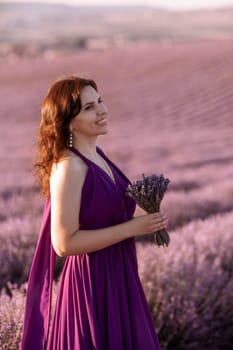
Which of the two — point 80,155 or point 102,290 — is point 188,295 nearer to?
point 102,290

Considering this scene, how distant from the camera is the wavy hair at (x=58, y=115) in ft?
7.22

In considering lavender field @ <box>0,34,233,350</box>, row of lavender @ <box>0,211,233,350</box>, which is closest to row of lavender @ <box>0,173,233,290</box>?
lavender field @ <box>0,34,233,350</box>

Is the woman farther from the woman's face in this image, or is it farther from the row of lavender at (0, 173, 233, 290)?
the row of lavender at (0, 173, 233, 290)

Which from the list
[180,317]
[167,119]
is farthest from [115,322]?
[167,119]

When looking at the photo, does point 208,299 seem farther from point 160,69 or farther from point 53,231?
point 160,69

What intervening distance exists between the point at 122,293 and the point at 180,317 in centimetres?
151

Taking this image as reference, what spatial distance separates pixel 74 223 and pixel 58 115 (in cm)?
29

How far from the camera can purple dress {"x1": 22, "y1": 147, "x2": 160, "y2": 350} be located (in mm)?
2189

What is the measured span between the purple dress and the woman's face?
0.06 meters

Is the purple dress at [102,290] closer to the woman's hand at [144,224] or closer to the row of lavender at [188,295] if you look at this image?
the woman's hand at [144,224]

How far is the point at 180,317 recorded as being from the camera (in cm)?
371

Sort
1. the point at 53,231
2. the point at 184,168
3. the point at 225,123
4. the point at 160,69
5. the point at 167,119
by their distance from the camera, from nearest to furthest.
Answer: the point at 53,231, the point at 184,168, the point at 225,123, the point at 167,119, the point at 160,69

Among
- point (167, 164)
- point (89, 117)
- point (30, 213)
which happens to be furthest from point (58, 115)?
point (167, 164)

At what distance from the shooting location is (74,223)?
212cm
